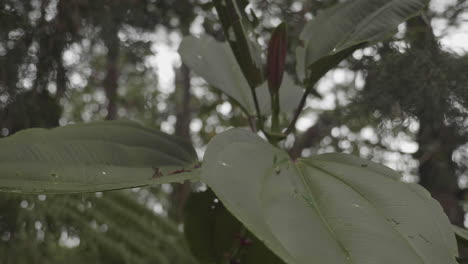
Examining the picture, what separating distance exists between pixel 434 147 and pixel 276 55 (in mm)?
715

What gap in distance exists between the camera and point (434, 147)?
4.25ft

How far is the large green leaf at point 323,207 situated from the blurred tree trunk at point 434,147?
13.8 inches

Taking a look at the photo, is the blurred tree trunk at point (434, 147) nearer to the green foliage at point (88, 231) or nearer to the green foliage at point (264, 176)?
the green foliage at point (264, 176)

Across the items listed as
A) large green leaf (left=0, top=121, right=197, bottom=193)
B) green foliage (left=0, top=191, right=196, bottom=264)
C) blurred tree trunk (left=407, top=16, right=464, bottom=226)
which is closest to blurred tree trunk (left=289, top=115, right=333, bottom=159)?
blurred tree trunk (left=407, top=16, right=464, bottom=226)

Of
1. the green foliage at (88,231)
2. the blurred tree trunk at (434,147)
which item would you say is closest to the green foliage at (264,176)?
the blurred tree trunk at (434,147)

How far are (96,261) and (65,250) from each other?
187 millimetres

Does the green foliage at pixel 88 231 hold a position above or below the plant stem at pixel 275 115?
below

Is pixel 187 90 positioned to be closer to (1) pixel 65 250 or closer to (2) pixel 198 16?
(2) pixel 198 16

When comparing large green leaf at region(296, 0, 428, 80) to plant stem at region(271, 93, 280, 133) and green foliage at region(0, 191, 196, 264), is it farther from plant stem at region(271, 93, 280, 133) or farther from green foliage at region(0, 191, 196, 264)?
green foliage at region(0, 191, 196, 264)

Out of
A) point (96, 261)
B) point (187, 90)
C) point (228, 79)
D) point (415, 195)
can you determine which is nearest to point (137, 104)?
point (187, 90)

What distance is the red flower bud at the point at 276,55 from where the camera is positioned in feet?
2.45

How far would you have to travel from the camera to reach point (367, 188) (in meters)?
0.55

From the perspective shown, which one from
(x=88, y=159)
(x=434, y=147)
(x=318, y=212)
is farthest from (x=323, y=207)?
(x=434, y=147)

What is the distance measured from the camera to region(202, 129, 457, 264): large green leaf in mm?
425
